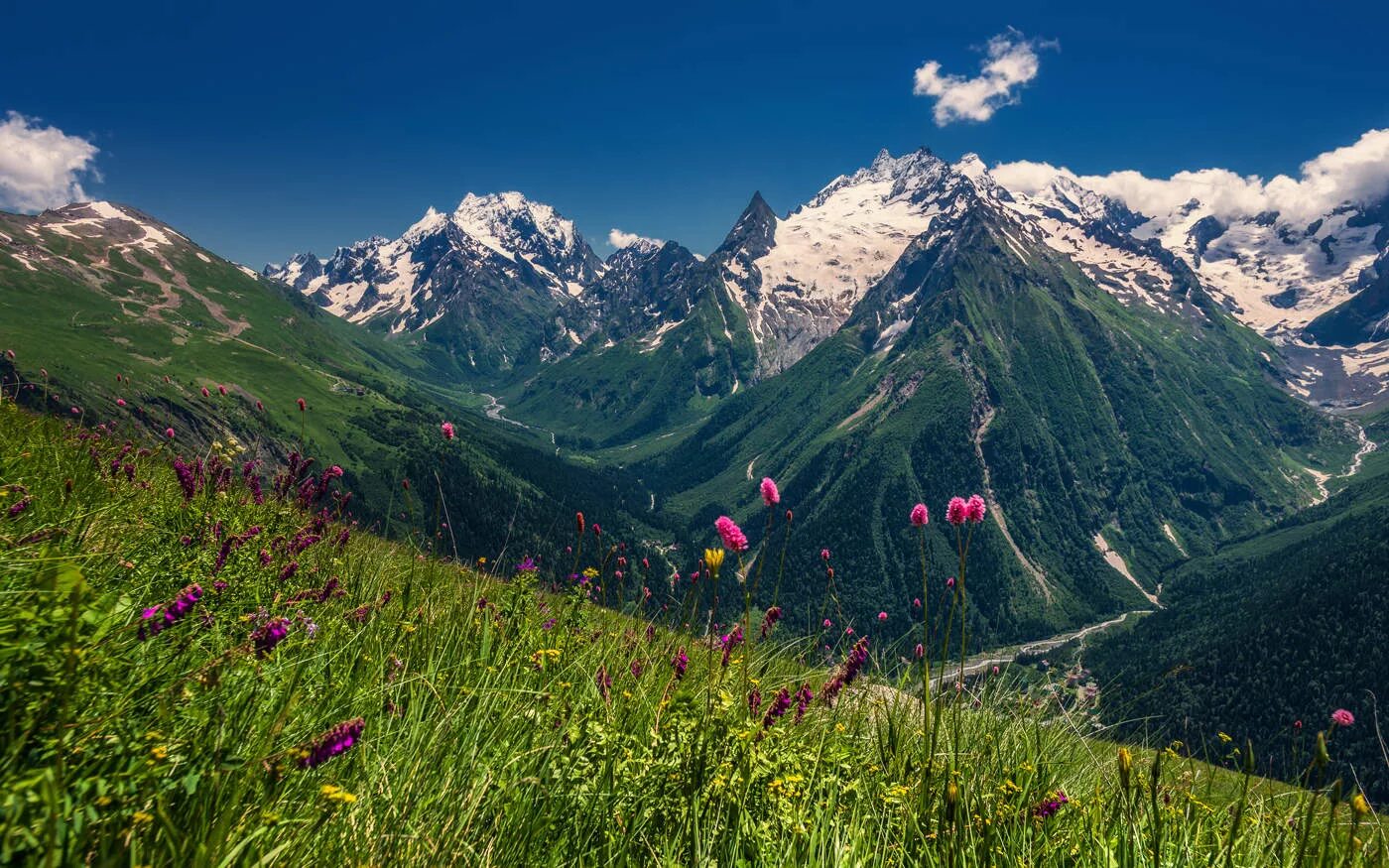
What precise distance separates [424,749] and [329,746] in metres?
1.14

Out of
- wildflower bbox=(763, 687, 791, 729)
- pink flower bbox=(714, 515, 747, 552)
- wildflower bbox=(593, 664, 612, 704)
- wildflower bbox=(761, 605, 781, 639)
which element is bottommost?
wildflower bbox=(593, 664, 612, 704)

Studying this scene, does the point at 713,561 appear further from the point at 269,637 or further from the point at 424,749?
the point at 269,637

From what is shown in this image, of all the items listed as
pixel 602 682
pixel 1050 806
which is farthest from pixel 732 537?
pixel 1050 806

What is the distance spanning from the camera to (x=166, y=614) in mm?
3066

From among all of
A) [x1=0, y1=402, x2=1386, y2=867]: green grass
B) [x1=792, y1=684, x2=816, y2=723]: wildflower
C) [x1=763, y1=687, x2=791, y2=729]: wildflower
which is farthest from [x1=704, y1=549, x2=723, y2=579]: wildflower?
[x1=792, y1=684, x2=816, y2=723]: wildflower

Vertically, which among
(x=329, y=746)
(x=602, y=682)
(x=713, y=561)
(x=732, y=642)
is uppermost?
(x=713, y=561)

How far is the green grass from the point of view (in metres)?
2.35

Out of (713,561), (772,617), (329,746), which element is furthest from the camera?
(772,617)

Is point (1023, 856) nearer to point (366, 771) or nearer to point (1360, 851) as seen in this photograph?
point (1360, 851)

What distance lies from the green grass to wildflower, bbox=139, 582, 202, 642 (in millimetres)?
81

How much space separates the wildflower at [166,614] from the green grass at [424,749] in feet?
0.27

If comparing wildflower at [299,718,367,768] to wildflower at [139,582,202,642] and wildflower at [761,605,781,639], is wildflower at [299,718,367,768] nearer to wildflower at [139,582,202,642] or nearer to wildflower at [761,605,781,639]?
wildflower at [139,582,202,642]

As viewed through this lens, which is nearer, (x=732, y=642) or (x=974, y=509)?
(x=974, y=509)

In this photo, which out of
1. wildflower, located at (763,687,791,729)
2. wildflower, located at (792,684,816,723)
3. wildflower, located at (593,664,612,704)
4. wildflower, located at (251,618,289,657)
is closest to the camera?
wildflower, located at (251,618,289,657)
